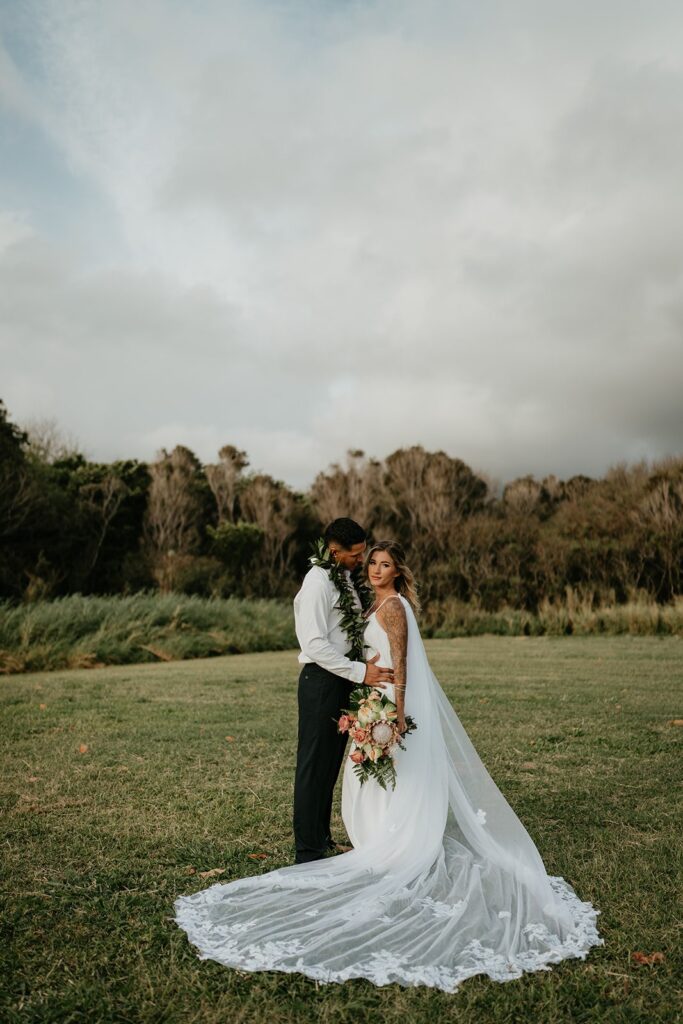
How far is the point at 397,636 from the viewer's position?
5.05m

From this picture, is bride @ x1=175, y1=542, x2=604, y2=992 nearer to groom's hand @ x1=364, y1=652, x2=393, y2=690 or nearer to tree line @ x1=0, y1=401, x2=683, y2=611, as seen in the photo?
groom's hand @ x1=364, y1=652, x2=393, y2=690

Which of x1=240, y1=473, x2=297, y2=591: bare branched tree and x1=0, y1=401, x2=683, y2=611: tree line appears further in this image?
x1=240, y1=473, x2=297, y2=591: bare branched tree

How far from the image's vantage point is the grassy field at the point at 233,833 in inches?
136

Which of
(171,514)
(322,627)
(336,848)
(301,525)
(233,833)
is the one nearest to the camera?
(322,627)

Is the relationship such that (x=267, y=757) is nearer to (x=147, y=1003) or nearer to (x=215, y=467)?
(x=147, y=1003)

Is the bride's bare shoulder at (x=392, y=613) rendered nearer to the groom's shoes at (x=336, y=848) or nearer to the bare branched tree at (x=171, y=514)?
the groom's shoes at (x=336, y=848)

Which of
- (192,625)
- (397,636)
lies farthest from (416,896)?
(192,625)

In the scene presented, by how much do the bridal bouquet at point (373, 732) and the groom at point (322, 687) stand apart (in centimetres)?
14

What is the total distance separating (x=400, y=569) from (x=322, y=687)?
891mm

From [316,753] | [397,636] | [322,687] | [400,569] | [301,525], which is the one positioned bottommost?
[316,753]

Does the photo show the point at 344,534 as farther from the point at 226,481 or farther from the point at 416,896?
the point at 226,481

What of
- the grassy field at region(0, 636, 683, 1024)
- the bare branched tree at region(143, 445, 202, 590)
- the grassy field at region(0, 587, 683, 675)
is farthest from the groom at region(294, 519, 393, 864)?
the bare branched tree at region(143, 445, 202, 590)

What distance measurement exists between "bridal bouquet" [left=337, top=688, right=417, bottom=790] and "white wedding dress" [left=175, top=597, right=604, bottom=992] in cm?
14

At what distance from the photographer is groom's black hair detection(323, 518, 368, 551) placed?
16.6ft
